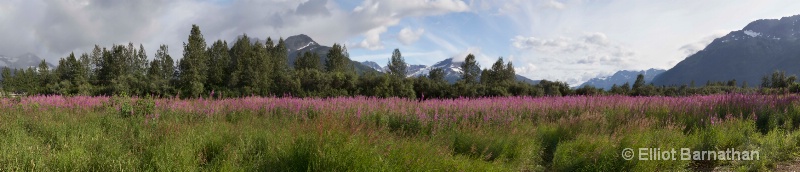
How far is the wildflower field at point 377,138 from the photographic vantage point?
3814 mm

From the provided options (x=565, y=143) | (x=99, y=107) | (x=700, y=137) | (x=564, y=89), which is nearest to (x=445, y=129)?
(x=565, y=143)

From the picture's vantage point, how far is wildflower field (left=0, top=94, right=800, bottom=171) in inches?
150

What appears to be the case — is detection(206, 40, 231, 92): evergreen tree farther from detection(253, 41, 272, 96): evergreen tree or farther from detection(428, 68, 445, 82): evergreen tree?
detection(428, 68, 445, 82): evergreen tree

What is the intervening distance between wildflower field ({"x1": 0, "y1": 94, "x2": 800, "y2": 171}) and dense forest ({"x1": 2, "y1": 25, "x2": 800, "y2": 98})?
432 cm

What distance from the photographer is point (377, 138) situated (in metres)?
4.56

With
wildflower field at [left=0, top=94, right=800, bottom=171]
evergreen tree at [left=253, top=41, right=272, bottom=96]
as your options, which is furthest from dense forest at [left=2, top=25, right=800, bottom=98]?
wildflower field at [left=0, top=94, right=800, bottom=171]

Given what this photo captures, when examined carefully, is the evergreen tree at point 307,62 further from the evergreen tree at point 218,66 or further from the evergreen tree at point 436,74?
the evergreen tree at point 436,74

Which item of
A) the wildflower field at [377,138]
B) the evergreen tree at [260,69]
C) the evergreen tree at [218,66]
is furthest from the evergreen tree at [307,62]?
the wildflower field at [377,138]

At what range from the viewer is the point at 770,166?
5.09 meters

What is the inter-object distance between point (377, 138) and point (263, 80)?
41.3m

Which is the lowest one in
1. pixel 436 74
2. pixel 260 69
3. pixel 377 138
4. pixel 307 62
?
pixel 377 138

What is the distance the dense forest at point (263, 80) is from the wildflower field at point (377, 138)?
170 inches

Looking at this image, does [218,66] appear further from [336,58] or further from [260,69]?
[336,58]

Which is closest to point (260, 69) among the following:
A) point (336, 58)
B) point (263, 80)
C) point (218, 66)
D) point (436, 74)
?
point (263, 80)
